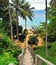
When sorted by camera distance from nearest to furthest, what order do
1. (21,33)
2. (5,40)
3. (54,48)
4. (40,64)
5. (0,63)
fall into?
(40,64), (0,63), (5,40), (54,48), (21,33)

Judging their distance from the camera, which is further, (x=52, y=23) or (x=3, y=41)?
(x=52, y=23)

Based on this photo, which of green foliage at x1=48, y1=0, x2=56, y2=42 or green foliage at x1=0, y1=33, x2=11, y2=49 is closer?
green foliage at x1=0, y1=33, x2=11, y2=49

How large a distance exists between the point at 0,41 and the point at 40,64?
5.25 m

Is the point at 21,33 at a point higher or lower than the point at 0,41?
lower

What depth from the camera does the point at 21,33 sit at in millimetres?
66125

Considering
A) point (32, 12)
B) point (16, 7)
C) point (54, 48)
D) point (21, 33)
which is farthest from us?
point (32, 12)

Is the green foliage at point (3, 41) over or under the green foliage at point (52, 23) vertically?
over

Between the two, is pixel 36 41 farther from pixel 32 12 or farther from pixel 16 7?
pixel 16 7

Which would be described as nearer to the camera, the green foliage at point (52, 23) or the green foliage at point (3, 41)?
the green foliage at point (3, 41)

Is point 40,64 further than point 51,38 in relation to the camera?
No

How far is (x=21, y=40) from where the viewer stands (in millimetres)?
67688

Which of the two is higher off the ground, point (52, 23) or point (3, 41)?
point (3, 41)

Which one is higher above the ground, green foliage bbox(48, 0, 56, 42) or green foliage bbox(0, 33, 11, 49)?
green foliage bbox(0, 33, 11, 49)

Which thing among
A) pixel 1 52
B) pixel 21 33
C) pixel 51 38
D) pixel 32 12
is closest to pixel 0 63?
pixel 1 52
